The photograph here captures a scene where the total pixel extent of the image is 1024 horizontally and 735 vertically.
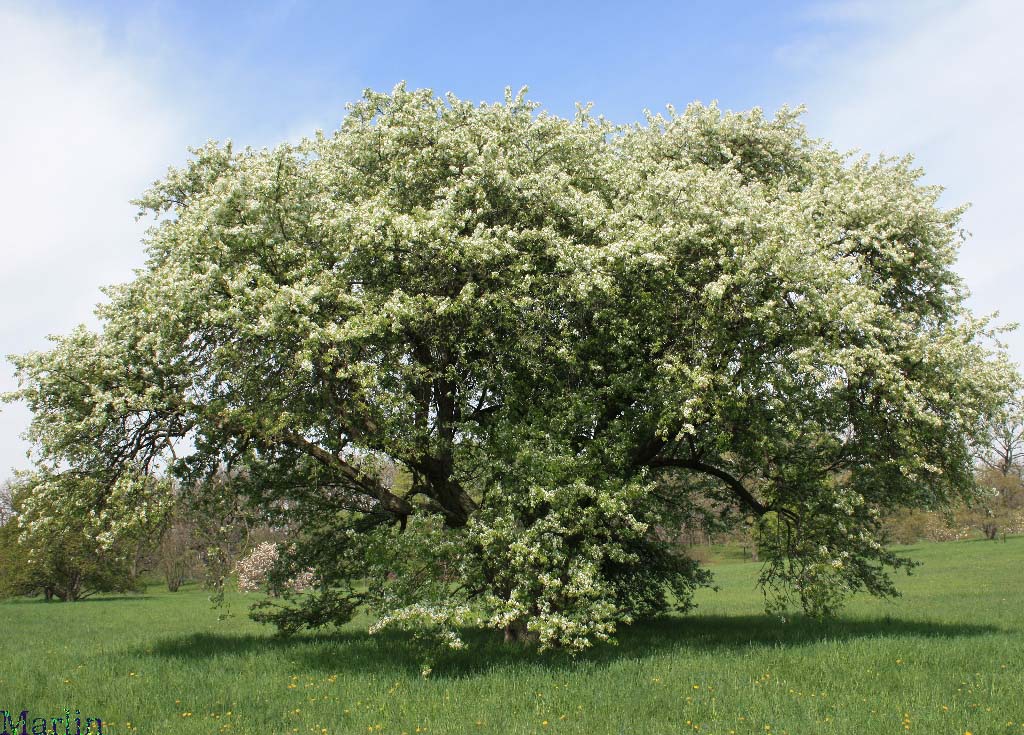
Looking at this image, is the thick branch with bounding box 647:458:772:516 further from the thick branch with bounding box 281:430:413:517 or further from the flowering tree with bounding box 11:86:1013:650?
the thick branch with bounding box 281:430:413:517

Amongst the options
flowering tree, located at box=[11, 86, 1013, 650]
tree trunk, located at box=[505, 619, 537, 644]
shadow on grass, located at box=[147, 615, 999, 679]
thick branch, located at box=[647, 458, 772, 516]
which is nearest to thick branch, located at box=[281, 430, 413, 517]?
flowering tree, located at box=[11, 86, 1013, 650]

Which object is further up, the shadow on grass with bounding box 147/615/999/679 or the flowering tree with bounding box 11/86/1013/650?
the flowering tree with bounding box 11/86/1013/650

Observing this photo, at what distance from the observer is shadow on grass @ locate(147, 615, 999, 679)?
1642 cm

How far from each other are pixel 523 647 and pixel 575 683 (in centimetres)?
447

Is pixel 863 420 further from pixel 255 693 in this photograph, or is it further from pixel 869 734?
pixel 255 693

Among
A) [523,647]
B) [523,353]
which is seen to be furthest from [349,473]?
[523,647]

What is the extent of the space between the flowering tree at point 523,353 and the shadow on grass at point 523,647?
1041mm

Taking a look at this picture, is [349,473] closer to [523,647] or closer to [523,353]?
[523,353]

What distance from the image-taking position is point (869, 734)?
10273mm

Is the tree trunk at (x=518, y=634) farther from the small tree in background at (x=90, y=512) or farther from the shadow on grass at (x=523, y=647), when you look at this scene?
the small tree in background at (x=90, y=512)

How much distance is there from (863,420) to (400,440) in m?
10.7

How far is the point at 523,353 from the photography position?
673 inches

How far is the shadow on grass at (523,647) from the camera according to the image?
647 inches

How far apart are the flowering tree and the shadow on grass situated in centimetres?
104
